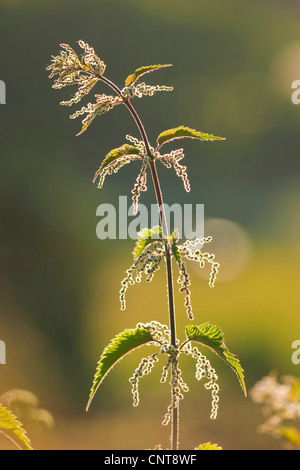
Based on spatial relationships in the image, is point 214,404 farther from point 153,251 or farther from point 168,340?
point 153,251

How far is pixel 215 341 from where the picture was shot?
158 cm

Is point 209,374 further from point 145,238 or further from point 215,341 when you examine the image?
point 145,238

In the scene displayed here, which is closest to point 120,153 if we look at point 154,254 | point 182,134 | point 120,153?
point 120,153

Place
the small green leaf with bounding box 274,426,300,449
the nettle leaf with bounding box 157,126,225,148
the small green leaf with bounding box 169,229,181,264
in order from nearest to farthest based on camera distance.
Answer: the small green leaf with bounding box 274,426,300,449, the small green leaf with bounding box 169,229,181,264, the nettle leaf with bounding box 157,126,225,148

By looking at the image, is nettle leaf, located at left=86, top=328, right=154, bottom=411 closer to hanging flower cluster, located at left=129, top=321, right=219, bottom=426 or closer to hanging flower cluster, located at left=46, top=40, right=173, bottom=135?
hanging flower cluster, located at left=129, top=321, right=219, bottom=426

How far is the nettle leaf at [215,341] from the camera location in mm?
1546

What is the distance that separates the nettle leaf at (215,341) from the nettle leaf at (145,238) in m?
0.31

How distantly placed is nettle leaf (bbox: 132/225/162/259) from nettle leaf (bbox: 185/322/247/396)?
0.31 metres

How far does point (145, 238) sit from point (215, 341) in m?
0.39

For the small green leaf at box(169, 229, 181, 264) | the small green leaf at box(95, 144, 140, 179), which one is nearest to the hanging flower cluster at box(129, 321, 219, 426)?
the small green leaf at box(169, 229, 181, 264)

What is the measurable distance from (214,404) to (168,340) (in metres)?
0.25

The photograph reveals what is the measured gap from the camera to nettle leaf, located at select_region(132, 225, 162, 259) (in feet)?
5.28

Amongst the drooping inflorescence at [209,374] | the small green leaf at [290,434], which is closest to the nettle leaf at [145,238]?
the drooping inflorescence at [209,374]
